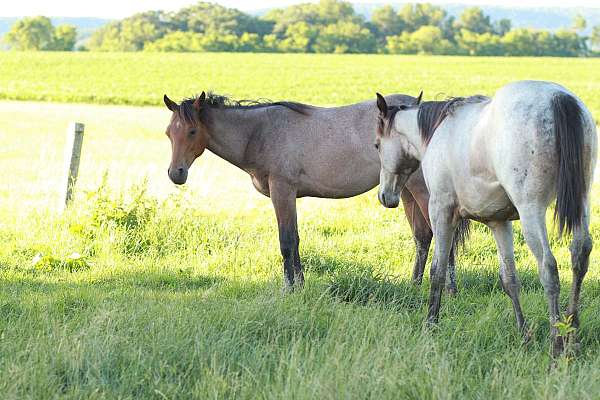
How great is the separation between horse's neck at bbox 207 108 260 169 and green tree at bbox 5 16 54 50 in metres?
113

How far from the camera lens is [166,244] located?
28.7 ft

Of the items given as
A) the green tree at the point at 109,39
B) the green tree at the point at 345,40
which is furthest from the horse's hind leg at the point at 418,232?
the green tree at the point at 109,39

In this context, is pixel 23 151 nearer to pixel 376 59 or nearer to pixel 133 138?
pixel 133 138

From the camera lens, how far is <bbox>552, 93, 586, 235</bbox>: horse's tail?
492cm

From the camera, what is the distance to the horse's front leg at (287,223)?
24.7 feet

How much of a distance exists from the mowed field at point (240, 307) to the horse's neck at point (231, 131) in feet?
3.43

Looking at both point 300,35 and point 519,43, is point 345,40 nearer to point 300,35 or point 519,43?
point 300,35

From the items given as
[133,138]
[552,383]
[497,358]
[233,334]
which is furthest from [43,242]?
[133,138]

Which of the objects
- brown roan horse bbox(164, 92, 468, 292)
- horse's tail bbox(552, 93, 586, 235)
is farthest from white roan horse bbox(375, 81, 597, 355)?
brown roan horse bbox(164, 92, 468, 292)

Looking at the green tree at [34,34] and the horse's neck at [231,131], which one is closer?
the horse's neck at [231,131]

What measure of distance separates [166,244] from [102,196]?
3.68 ft

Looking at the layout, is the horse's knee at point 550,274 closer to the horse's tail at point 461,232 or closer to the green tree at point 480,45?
the horse's tail at point 461,232

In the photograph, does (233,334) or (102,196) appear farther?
(102,196)

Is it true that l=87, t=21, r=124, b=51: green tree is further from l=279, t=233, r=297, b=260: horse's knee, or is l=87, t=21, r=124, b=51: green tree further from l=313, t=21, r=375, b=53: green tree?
l=279, t=233, r=297, b=260: horse's knee
